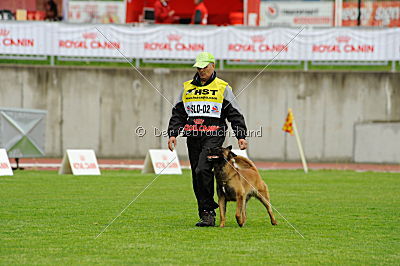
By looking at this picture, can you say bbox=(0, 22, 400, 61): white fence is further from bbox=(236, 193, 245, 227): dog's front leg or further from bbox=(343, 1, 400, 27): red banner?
bbox=(236, 193, 245, 227): dog's front leg

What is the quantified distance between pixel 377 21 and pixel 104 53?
33.9 ft

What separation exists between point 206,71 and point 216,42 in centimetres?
1583

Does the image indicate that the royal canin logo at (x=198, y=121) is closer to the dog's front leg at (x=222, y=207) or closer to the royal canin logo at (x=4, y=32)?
the dog's front leg at (x=222, y=207)

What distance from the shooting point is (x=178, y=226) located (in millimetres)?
11844

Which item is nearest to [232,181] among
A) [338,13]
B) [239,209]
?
[239,209]

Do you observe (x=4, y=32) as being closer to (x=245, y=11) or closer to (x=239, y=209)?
(x=245, y=11)

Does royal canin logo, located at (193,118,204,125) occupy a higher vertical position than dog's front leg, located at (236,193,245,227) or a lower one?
higher

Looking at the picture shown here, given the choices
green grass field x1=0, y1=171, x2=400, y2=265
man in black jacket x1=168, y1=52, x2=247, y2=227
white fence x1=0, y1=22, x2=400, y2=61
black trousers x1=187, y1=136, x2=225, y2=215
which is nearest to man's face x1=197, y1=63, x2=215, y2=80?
man in black jacket x1=168, y1=52, x2=247, y2=227

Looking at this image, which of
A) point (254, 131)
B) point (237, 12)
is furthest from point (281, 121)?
point (237, 12)

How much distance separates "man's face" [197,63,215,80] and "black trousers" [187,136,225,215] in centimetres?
79

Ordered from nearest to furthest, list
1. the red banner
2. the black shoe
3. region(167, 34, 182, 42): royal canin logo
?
the black shoe → region(167, 34, 182, 42): royal canin logo → the red banner

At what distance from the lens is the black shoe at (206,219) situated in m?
11.9

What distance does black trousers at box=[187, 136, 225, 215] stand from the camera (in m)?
11.8

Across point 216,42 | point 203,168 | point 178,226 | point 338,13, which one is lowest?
point 178,226
